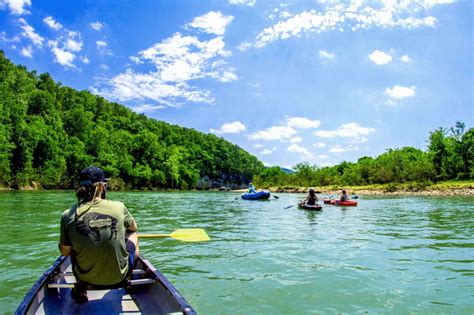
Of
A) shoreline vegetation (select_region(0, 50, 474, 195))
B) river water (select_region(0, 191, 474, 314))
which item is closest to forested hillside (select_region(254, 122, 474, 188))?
shoreline vegetation (select_region(0, 50, 474, 195))

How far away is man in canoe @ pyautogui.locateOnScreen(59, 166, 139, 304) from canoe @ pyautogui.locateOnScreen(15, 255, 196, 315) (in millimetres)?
350

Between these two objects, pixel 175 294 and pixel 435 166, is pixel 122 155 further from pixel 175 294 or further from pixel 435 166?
pixel 175 294

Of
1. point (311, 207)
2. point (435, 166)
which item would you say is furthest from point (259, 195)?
point (435, 166)

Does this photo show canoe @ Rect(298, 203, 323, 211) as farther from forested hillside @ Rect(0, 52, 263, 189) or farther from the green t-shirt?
forested hillside @ Rect(0, 52, 263, 189)

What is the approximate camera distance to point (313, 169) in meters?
114

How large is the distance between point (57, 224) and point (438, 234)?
53.8ft

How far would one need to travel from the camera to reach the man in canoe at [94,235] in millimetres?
4480

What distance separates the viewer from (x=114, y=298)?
5.52 metres

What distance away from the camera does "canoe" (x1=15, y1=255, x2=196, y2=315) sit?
16.0 ft

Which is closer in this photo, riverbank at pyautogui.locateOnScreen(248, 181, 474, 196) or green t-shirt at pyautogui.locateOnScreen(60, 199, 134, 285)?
green t-shirt at pyautogui.locateOnScreen(60, 199, 134, 285)

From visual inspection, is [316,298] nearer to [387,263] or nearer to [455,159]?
[387,263]

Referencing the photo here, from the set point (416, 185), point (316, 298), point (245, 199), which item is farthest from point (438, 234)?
point (416, 185)

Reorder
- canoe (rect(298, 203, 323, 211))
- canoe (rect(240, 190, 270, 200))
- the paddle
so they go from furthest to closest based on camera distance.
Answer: canoe (rect(240, 190, 270, 200)) < canoe (rect(298, 203, 323, 211)) < the paddle

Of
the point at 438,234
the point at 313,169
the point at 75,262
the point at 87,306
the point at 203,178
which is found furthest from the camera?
the point at 203,178
